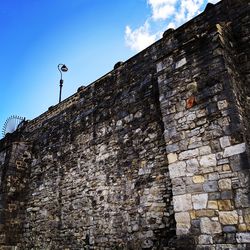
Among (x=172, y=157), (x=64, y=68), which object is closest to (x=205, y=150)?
(x=172, y=157)

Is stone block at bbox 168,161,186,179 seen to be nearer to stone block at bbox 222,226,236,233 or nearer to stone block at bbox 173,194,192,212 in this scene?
stone block at bbox 173,194,192,212

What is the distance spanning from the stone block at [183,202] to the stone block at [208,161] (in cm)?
49

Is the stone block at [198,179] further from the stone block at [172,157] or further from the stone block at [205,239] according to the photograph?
the stone block at [205,239]

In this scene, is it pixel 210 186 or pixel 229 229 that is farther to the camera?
pixel 210 186

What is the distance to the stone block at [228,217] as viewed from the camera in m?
3.74

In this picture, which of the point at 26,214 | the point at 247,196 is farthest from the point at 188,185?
the point at 26,214

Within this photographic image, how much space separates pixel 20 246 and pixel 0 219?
927mm

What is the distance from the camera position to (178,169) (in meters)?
4.52

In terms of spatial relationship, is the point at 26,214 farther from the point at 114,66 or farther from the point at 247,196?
the point at 247,196

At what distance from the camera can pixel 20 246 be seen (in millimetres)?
8125

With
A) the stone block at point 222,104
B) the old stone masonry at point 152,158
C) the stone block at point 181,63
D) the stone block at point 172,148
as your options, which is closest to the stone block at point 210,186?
the old stone masonry at point 152,158

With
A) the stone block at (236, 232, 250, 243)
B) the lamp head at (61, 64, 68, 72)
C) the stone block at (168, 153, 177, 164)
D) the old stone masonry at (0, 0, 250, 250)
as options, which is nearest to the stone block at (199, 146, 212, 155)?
the old stone masonry at (0, 0, 250, 250)

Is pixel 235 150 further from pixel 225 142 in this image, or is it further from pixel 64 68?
pixel 64 68

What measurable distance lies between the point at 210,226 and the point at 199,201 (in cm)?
36
